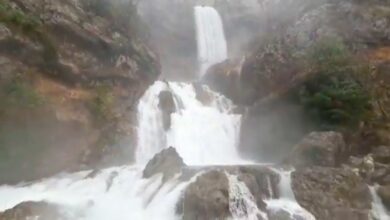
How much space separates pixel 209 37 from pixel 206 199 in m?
28.4

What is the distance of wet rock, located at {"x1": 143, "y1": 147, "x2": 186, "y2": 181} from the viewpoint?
17.9 m

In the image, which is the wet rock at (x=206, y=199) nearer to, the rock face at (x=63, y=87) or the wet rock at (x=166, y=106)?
the rock face at (x=63, y=87)

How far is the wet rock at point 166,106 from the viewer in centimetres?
2637

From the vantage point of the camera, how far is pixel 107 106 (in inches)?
922

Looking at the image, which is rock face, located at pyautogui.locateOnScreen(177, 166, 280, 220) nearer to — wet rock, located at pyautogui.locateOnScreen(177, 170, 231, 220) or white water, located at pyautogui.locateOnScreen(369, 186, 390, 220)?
wet rock, located at pyautogui.locateOnScreen(177, 170, 231, 220)

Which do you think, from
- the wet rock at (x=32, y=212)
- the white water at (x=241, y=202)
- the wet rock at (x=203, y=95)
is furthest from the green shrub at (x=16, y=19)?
the wet rock at (x=203, y=95)

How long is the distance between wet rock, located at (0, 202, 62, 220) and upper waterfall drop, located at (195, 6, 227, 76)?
2443 cm

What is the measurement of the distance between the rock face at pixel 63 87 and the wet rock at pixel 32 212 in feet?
16.8

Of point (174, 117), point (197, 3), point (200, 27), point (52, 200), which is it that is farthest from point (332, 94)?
point (197, 3)

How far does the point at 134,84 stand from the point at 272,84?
8086 millimetres

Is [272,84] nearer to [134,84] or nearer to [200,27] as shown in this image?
[134,84]

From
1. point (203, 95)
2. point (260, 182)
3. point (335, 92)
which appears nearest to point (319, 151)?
point (335, 92)

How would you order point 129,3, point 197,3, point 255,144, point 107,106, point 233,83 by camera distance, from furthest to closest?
point 197,3 → point 233,83 → point 129,3 → point 255,144 → point 107,106

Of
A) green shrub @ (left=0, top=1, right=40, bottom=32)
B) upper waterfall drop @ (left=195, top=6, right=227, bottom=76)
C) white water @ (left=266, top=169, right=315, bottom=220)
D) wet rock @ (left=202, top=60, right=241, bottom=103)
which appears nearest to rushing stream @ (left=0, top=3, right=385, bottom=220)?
white water @ (left=266, top=169, right=315, bottom=220)
